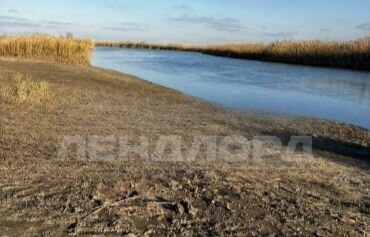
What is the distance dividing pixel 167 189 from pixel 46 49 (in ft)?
66.6

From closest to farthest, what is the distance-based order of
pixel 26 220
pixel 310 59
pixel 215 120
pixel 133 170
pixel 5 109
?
1. pixel 26 220
2. pixel 133 170
3. pixel 5 109
4. pixel 215 120
5. pixel 310 59

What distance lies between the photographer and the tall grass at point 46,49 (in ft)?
76.2

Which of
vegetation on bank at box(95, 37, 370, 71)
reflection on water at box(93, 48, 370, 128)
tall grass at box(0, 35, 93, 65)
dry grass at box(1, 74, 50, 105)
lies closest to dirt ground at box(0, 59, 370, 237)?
dry grass at box(1, 74, 50, 105)

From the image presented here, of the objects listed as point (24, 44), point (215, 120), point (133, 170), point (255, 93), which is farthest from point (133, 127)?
point (24, 44)

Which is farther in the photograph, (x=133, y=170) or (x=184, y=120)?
(x=184, y=120)

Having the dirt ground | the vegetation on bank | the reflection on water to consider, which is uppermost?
the vegetation on bank

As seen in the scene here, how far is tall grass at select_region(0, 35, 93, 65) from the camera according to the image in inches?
914

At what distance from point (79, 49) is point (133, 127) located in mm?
17546

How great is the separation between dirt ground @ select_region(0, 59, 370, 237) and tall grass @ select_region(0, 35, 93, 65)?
52.0 ft

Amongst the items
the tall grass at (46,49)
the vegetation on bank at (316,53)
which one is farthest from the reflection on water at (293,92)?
the tall grass at (46,49)

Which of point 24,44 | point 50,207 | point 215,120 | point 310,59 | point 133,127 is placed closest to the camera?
point 50,207

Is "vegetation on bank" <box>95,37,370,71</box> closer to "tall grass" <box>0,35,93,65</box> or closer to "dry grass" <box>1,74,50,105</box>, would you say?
"tall grass" <box>0,35,93,65</box>

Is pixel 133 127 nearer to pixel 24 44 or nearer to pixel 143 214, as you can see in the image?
pixel 143 214

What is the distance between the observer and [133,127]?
303 inches
